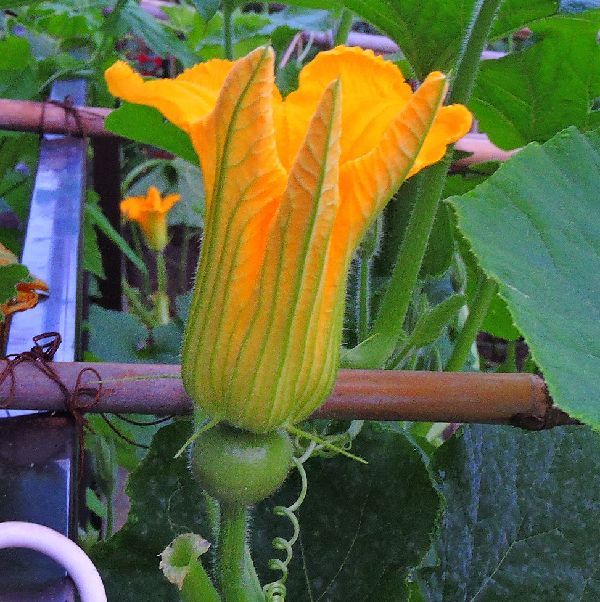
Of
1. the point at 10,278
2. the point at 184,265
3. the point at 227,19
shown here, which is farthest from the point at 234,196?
the point at 184,265

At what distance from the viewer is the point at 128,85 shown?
1.32 ft

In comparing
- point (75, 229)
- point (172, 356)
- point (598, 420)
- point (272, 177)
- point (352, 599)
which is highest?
point (272, 177)

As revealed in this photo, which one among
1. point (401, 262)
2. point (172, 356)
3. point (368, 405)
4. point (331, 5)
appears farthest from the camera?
point (172, 356)

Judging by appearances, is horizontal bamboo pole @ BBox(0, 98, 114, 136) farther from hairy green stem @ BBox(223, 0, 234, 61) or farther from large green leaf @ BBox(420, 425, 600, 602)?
large green leaf @ BBox(420, 425, 600, 602)

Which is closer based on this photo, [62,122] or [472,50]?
[472,50]

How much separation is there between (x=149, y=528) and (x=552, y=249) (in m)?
0.42

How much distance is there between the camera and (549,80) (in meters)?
0.79

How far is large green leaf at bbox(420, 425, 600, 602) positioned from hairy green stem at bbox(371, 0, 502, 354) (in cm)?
17

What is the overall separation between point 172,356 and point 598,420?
0.89 meters

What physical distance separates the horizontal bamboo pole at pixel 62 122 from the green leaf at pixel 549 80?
0.42 feet

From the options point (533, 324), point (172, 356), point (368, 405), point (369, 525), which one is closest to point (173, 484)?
point (369, 525)

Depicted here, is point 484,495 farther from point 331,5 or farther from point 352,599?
point 331,5

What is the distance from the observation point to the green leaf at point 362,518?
67cm

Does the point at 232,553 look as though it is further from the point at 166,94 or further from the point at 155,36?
the point at 155,36
